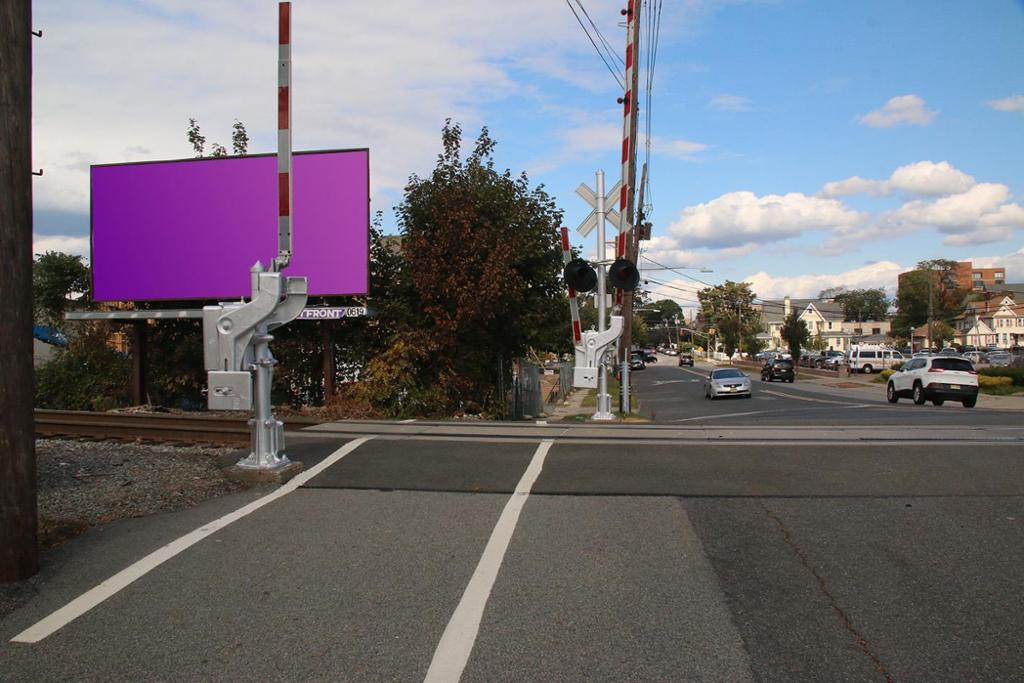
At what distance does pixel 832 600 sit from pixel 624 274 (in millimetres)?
8631

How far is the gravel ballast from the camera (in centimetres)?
616

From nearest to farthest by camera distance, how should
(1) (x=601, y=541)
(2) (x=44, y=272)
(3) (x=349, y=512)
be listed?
(1) (x=601, y=541) < (3) (x=349, y=512) < (2) (x=44, y=272)

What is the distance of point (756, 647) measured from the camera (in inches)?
158

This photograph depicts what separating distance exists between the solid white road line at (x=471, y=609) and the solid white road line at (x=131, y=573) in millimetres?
2040

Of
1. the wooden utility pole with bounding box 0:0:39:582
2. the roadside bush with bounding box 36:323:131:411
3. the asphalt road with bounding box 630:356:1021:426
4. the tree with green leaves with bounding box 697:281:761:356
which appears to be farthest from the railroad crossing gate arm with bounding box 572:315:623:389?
the tree with green leaves with bounding box 697:281:761:356

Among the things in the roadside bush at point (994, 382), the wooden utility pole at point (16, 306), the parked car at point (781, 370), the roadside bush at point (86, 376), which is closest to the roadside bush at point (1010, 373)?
the roadside bush at point (994, 382)

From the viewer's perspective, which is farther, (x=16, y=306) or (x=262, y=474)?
(x=262, y=474)

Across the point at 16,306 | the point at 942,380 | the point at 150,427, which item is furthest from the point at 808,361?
the point at 16,306

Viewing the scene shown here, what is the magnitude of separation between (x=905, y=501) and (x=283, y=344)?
512 inches

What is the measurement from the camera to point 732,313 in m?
124

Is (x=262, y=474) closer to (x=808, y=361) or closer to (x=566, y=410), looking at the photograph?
(x=566, y=410)

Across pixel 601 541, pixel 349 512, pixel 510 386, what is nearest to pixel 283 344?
pixel 510 386

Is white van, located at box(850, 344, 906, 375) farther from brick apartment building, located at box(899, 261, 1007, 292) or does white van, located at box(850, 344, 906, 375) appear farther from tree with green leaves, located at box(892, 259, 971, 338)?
brick apartment building, located at box(899, 261, 1007, 292)

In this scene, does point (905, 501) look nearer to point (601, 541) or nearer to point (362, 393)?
point (601, 541)
